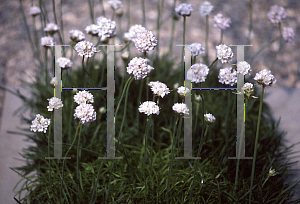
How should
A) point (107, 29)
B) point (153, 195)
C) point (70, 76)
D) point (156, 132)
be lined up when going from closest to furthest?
point (107, 29) < point (153, 195) < point (156, 132) < point (70, 76)

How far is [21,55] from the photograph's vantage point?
288 centimetres

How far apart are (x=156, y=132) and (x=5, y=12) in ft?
8.88

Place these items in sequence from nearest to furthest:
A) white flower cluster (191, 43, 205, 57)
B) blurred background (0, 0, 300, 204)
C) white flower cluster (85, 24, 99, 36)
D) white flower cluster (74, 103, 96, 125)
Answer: white flower cluster (74, 103, 96, 125) < white flower cluster (191, 43, 205, 57) < white flower cluster (85, 24, 99, 36) < blurred background (0, 0, 300, 204)

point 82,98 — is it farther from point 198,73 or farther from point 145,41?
point 198,73

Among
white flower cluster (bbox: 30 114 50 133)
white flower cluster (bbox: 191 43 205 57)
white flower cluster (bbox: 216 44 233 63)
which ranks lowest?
white flower cluster (bbox: 30 114 50 133)

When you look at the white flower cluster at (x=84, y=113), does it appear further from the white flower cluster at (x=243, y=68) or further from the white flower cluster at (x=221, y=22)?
the white flower cluster at (x=221, y=22)

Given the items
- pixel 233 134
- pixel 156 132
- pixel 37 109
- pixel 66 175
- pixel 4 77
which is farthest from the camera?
pixel 4 77

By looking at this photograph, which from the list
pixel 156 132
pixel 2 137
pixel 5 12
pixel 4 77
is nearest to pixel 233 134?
pixel 156 132

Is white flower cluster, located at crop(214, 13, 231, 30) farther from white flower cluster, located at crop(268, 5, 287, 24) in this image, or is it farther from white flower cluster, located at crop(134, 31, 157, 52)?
white flower cluster, located at crop(134, 31, 157, 52)

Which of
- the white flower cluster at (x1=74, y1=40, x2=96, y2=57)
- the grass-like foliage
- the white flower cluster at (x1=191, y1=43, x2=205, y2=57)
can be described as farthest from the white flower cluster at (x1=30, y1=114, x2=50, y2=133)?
the white flower cluster at (x1=191, y1=43, x2=205, y2=57)

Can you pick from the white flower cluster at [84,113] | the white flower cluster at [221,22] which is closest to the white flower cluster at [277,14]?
the white flower cluster at [221,22]

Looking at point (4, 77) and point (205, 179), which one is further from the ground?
point (4, 77)

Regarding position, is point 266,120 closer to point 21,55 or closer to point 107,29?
point 107,29

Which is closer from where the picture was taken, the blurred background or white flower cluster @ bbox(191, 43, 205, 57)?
white flower cluster @ bbox(191, 43, 205, 57)
